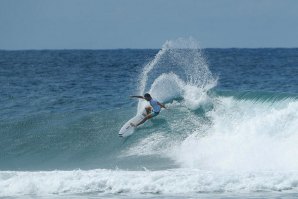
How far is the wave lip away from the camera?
15.2 meters

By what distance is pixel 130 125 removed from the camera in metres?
21.6

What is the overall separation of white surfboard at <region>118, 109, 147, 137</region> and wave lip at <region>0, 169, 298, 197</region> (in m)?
4.65

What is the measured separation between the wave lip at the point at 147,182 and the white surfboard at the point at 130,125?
15.2 feet

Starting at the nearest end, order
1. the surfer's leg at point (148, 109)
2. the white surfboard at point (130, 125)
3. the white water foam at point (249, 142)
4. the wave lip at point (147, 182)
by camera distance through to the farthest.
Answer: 1. the wave lip at point (147, 182)
2. the white water foam at point (249, 142)
3. the white surfboard at point (130, 125)
4. the surfer's leg at point (148, 109)

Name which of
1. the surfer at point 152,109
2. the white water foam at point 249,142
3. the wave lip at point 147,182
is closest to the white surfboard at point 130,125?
the surfer at point 152,109

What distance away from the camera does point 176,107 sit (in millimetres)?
22875

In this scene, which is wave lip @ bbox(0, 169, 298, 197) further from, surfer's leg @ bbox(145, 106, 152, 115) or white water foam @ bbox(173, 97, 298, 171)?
surfer's leg @ bbox(145, 106, 152, 115)

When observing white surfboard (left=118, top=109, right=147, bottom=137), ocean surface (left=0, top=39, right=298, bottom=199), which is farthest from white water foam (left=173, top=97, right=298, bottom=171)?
white surfboard (left=118, top=109, right=147, bottom=137)

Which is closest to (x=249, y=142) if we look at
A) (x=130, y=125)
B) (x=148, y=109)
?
(x=148, y=109)

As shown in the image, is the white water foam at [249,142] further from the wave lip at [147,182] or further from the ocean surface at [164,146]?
the wave lip at [147,182]

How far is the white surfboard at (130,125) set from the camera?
21375 mm

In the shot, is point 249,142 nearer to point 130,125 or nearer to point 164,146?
point 164,146

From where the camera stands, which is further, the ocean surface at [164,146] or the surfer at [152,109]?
the surfer at [152,109]

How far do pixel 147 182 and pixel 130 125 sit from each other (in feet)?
19.9
